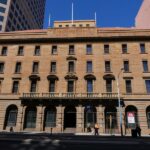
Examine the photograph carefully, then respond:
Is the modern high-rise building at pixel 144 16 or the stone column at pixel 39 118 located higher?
the modern high-rise building at pixel 144 16

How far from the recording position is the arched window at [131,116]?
32.7 m

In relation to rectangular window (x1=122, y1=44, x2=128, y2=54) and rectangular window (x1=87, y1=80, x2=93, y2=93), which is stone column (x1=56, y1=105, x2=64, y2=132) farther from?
→ rectangular window (x1=122, y1=44, x2=128, y2=54)

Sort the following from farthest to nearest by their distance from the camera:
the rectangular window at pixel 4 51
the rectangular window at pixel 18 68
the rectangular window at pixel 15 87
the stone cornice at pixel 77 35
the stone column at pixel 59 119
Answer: the rectangular window at pixel 4 51
the stone cornice at pixel 77 35
the rectangular window at pixel 18 68
the rectangular window at pixel 15 87
the stone column at pixel 59 119

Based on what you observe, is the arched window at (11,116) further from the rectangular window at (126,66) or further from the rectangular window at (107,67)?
the rectangular window at (126,66)

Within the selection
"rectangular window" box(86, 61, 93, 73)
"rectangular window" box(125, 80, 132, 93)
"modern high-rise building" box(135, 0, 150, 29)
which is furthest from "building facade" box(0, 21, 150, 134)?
"modern high-rise building" box(135, 0, 150, 29)

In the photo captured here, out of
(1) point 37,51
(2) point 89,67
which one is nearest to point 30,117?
(1) point 37,51

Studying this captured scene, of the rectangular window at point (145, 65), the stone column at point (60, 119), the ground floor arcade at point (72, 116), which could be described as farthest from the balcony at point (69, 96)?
the rectangular window at point (145, 65)

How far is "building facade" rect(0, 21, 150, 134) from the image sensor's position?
113 ft

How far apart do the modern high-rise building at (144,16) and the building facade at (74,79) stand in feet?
79.3

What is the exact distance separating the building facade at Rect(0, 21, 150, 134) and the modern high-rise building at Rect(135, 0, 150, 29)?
24158mm

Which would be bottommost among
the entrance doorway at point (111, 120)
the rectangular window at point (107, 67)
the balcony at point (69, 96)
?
the entrance doorway at point (111, 120)

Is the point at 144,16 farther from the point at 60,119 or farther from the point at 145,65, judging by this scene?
the point at 60,119

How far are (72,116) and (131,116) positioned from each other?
10.1 m

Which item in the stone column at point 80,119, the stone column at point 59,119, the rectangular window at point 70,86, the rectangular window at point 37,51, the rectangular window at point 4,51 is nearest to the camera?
the stone column at point 80,119
